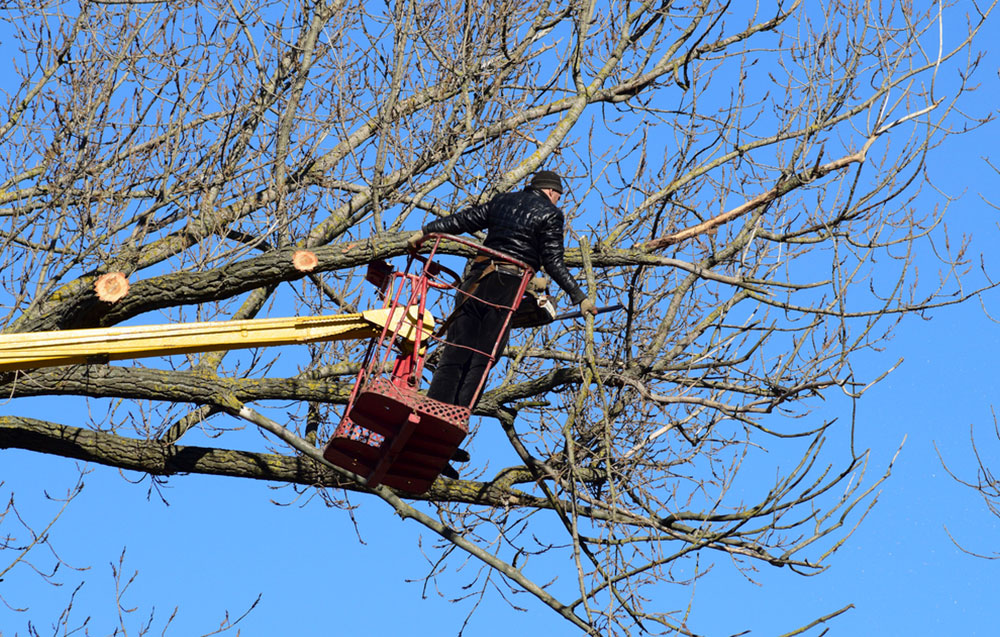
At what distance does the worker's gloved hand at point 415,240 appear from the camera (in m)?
7.89

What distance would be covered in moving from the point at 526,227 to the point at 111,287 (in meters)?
2.74

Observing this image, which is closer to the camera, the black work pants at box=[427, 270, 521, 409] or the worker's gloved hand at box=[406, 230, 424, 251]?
the black work pants at box=[427, 270, 521, 409]

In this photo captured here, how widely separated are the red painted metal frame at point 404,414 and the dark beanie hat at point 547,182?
23.8 inches

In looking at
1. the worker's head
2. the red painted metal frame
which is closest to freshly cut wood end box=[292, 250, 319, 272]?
the red painted metal frame

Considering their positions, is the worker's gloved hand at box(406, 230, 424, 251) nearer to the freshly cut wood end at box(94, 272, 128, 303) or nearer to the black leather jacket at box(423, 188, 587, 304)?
the black leather jacket at box(423, 188, 587, 304)

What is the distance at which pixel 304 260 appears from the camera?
27.1 feet

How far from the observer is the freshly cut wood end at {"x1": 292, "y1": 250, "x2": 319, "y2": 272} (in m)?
8.23

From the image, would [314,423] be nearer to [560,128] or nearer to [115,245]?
[115,245]

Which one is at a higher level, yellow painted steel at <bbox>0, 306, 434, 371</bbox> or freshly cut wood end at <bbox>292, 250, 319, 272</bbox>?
freshly cut wood end at <bbox>292, 250, 319, 272</bbox>

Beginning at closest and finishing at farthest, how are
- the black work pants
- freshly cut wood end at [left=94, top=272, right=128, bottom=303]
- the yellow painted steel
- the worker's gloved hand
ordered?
the yellow painted steel, the black work pants, the worker's gloved hand, freshly cut wood end at [left=94, top=272, right=128, bottom=303]

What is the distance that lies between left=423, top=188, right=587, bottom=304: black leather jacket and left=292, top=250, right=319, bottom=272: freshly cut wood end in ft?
2.86

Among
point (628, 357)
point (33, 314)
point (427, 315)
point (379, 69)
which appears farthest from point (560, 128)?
point (33, 314)

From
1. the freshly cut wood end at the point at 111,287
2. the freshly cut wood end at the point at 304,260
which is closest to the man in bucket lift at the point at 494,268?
the freshly cut wood end at the point at 304,260

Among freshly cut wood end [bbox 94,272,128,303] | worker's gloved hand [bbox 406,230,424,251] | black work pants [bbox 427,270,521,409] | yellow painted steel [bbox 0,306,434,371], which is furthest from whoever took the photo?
freshly cut wood end [bbox 94,272,128,303]
